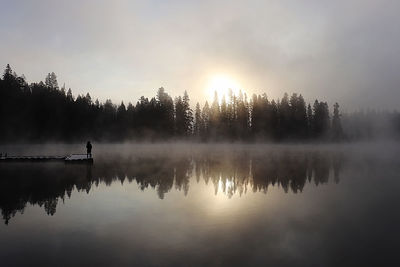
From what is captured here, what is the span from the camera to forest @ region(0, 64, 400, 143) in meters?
93.0

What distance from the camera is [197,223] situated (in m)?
15.2

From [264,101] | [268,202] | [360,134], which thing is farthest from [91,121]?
[360,134]

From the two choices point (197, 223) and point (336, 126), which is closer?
point (197, 223)

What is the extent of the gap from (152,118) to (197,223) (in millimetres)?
114564

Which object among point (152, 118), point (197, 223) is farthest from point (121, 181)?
point (152, 118)

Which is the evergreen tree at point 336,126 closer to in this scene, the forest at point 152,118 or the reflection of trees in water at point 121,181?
the forest at point 152,118

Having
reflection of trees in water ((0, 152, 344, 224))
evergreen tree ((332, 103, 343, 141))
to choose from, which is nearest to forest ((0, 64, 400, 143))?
evergreen tree ((332, 103, 343, 141))

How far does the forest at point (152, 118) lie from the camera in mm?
93000

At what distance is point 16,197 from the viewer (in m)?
20.0

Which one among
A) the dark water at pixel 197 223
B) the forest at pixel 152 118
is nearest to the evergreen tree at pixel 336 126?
the forest at pixel 152 118

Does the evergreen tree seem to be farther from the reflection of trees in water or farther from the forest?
the reflection of trees in water

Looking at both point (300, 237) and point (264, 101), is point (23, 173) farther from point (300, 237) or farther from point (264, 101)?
point (264, 101)

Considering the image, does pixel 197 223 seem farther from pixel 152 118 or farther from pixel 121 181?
pixel 152 118

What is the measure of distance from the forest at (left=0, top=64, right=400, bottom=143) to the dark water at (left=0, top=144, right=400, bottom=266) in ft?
243
